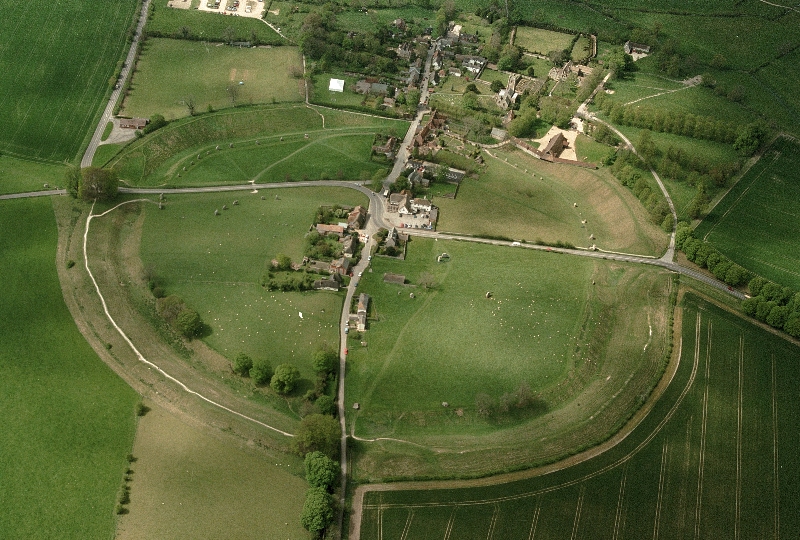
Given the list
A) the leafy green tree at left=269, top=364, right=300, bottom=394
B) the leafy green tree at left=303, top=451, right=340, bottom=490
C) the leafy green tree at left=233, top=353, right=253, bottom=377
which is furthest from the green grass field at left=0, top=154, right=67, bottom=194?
the leafy green tree at left=303, top=451, right=340, bottom=490

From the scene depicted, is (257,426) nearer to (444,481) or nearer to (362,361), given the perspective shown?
(362,361)

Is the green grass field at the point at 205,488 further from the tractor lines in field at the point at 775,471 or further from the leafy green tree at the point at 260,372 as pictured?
the tractor lines in field at the point at 775,471

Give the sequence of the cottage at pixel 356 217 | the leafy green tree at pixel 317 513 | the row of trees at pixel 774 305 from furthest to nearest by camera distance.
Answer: the cottage at pixel 356 217, the row of trees at pixel 774 305, the leafy green tree at pixel 317 513

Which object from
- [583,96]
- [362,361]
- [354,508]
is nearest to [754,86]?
Answer: [583,96]

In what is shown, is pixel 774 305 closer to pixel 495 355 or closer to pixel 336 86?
pixel 495 355

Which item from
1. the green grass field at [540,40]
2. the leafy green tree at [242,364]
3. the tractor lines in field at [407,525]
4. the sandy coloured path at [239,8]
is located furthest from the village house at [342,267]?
the sandy coloured path at [239,8]

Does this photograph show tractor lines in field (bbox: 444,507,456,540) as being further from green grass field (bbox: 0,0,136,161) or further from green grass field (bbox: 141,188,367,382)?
green grass field (bbox: 0,0,136,161)
